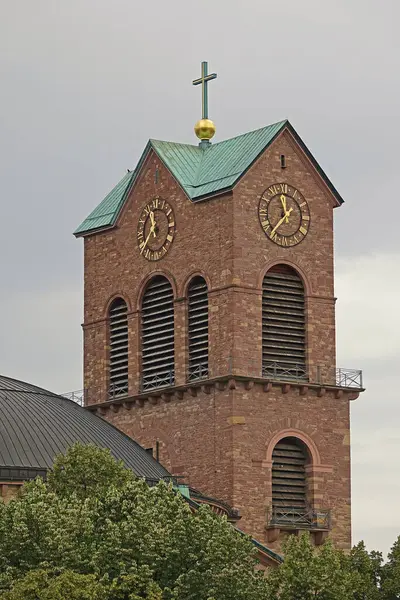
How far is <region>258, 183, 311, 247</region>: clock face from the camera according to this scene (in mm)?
111812

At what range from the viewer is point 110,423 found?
115m

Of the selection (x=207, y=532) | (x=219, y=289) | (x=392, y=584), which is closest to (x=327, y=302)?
(x=219, y=289)

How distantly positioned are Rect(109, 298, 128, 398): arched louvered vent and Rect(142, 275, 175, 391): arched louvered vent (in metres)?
1.51

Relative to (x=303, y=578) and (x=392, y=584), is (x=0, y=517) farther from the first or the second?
(x=392, y=584)

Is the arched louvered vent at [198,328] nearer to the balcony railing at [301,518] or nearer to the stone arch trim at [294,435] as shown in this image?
the stone arch trim at [294,435]

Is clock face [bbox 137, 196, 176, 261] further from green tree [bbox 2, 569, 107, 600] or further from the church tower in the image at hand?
green tree [bbox 2, 569, 107, 600]

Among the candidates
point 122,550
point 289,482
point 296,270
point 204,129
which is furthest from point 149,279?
point 122,550

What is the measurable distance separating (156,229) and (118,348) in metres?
6.11

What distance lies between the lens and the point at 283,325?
112 metres

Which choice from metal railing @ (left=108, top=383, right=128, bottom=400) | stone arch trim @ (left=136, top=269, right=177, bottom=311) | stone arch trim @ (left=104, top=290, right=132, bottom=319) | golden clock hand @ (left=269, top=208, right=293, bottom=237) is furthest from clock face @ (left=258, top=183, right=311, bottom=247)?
metal railing @ (left=108, top=383, right=128, bottom=400)

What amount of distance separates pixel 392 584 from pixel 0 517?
18.7 meters

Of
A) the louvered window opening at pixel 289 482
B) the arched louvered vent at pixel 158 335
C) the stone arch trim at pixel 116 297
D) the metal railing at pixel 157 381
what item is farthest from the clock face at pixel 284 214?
the louvered window opening at pixel 289 482

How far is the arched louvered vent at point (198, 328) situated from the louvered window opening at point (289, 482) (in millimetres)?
4918

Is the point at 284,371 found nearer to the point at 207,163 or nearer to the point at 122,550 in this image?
the point at 207,163
